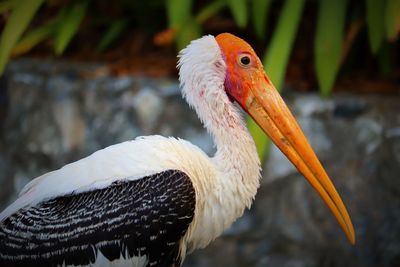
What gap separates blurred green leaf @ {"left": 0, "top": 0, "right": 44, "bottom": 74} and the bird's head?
209cm

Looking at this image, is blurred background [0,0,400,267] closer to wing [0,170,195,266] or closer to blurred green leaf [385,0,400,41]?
blurred green leaf [385,0,400,41]

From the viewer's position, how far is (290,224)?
5422 mm

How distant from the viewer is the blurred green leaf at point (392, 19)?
5.01 meters

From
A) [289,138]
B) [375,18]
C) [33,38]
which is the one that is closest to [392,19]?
[375,18]

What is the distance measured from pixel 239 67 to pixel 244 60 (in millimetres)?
41

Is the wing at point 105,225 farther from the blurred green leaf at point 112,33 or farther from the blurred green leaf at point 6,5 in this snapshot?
the blurred green leaf at point 112,33

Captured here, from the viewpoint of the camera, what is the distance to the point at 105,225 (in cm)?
343

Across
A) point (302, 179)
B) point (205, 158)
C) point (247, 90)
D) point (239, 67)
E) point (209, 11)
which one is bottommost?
point (302, 179)

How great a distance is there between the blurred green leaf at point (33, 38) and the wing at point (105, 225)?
9.67 feet

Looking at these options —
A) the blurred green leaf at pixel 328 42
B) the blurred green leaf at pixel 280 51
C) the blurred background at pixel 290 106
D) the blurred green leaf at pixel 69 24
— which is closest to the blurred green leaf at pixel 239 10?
the blurred background at pixel 290 106

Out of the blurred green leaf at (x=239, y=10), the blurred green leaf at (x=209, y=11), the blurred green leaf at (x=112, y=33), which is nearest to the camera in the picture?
the blurred green leaf at (x=239, y=10)

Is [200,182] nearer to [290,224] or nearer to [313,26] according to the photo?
[290,224]

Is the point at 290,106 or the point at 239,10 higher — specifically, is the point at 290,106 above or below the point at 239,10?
below

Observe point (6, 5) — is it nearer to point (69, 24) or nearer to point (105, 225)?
point (69, 24)
